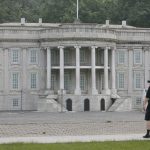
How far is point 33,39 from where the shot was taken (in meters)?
78.0

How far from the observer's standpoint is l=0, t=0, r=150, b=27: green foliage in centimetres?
10262

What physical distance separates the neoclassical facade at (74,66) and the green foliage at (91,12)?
21351mm

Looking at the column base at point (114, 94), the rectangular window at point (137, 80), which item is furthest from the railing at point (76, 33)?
the column base at point (114, 94)

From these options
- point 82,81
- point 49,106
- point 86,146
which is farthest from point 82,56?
point 86,146

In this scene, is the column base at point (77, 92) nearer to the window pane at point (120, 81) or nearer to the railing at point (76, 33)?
the railing at point (76, 33)

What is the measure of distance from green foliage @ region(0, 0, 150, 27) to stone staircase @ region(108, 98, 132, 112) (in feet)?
94.5

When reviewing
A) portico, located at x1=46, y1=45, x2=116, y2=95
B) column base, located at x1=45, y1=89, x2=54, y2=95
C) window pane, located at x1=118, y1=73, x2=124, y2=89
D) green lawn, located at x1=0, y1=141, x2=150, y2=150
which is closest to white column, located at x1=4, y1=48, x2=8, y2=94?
column base, located at x1=45, y1=89, x2=54, y2=95

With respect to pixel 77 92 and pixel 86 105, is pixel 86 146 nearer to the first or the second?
pixel 86 105

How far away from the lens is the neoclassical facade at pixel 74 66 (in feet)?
246

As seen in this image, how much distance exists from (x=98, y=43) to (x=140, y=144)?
53.4m

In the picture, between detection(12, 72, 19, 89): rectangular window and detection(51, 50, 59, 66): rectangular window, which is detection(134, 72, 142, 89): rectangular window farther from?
detection(12, 72, 19, 89): rectangular window

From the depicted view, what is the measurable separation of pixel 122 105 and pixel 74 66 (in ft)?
24.1

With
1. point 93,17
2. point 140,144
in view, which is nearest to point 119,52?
point 93,17

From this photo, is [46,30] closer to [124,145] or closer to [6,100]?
[6,100]
